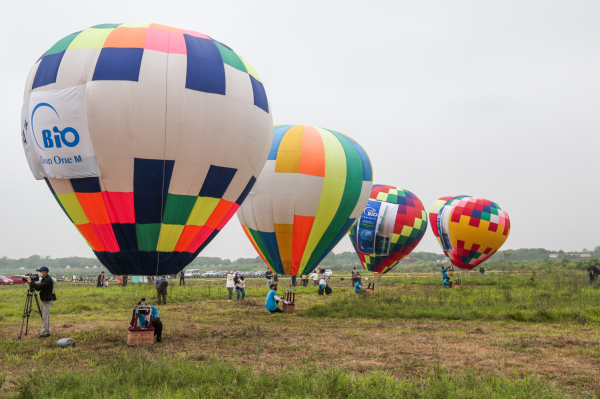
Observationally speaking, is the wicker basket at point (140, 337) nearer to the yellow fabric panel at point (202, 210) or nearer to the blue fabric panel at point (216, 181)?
the yellow fabric panel at point (202, 210)

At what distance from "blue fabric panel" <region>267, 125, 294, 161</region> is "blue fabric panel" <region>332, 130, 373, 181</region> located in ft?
9.48

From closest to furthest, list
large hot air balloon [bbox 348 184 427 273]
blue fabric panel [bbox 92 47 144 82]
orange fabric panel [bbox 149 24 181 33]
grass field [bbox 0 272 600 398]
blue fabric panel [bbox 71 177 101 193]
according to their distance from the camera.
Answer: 1. grass field [bbox 0 272 600 398]
2. blue fabric panel [bbox 92 47 144 82]
3. blue fabric panel [bbox 71 177 101 193]
4. orange fabric panel [bbox 149 24 181 33]
5. large hot air balloon [bbox 348 184 427 273]

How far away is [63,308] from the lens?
17078 mm

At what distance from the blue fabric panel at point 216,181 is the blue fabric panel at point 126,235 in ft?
5.67

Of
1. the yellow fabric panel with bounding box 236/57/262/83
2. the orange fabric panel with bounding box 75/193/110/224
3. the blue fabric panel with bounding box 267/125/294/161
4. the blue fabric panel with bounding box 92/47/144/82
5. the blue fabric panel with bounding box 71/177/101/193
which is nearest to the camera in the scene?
the blue fabric panel with bounding box 92/47/144/82

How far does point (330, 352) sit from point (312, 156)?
10300mm

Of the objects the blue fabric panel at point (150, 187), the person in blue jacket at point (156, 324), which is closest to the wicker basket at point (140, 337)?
the person in blue jacket at point (156, 324)

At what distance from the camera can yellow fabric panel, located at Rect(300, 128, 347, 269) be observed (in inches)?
721

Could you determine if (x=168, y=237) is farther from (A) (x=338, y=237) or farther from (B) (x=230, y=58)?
(A) (x=338, y=237)

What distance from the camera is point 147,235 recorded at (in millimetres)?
10586

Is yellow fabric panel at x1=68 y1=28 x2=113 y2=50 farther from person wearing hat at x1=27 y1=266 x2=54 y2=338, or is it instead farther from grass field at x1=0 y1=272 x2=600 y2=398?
grass field at x1=0 y1=272 x2=600 y2=398

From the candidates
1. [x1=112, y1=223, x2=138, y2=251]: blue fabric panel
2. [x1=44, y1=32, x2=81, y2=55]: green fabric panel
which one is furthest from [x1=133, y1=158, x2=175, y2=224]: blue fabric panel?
[x1=44, y1=32, x2=81, y2=55]: green fabric panel

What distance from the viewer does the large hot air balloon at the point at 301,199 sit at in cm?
1811

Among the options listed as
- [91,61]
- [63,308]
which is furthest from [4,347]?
[63,308]
